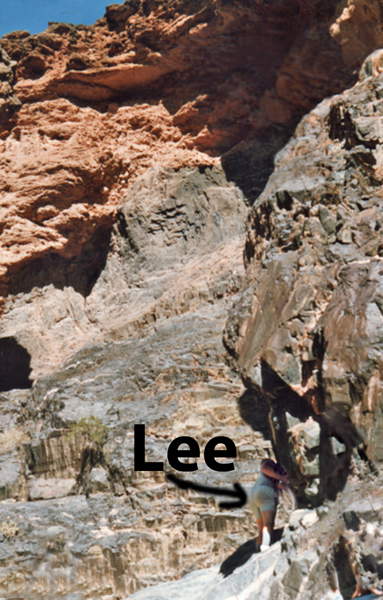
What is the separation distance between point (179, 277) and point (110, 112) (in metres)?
6.71

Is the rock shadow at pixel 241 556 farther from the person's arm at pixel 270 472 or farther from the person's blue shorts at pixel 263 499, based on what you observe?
the person's arm at pixel 270 472

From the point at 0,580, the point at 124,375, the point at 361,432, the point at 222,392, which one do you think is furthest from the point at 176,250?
the point at 361,432

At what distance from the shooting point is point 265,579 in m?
6.53

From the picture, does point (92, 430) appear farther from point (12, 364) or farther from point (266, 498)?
point (12, 364)

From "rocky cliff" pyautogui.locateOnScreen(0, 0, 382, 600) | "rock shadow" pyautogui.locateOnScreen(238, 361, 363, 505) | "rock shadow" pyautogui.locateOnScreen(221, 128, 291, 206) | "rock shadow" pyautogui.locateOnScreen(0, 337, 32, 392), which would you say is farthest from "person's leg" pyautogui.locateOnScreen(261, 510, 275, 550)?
"rock shadow" pyautogui.locateOnScreen(0, 337, 32, 392)

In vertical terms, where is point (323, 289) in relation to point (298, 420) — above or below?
above

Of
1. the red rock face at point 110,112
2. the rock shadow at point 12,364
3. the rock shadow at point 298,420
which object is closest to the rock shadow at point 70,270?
the red rock face at point 110,112

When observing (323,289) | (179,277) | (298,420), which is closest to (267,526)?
(298,420)

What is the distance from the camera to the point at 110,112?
66.3ft

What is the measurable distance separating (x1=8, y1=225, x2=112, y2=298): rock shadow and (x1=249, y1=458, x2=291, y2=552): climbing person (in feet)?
44.7

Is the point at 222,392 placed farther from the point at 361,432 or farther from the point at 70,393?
the point at 361,432

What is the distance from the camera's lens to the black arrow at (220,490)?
28.8 feet

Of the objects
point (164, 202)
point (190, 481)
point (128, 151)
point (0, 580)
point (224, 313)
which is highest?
point (128, 151)

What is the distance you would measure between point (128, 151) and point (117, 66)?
2.64 meters
